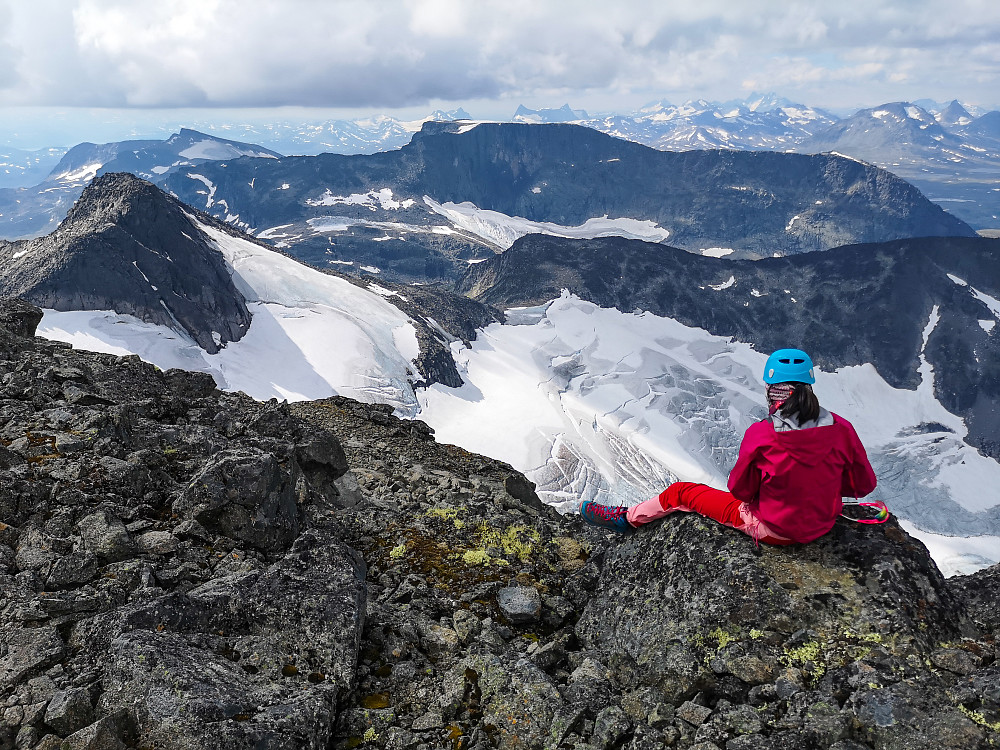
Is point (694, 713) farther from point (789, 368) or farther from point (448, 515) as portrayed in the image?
point (448, 515)

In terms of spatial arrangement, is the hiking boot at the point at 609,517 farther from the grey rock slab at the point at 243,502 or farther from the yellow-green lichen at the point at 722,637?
the grey rock slab at the point at 243,502

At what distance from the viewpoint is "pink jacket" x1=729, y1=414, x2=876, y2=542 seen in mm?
6363

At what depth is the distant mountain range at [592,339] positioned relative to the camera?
87.1 metres

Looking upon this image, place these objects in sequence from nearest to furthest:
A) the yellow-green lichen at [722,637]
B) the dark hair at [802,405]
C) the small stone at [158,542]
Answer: the yellow-green lichen at [722,637], the dark hair at [802,405], the small stone at [158,542]

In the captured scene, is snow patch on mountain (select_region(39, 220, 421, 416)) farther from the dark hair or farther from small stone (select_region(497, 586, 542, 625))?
the dark hair

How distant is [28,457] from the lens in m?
8.16

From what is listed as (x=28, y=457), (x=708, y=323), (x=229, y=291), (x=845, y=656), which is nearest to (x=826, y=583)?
(x=845, y=656)

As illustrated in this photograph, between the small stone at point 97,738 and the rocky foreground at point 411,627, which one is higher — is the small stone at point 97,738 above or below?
above

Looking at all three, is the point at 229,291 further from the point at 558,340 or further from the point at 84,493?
the point at 84,493

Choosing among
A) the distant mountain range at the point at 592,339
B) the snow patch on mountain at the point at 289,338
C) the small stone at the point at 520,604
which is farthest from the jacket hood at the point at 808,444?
the distant mountain range at the point at 592,339

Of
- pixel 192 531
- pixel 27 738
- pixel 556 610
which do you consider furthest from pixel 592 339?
pixel 27 738

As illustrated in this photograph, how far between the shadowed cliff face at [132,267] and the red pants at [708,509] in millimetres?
86944

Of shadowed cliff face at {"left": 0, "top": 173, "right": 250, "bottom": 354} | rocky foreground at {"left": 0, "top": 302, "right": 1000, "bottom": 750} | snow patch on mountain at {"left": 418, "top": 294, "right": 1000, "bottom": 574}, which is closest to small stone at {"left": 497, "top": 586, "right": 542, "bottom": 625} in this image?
rocky foreground at {"left": 0, "top": 302, "right": 1000, "bottom": 750}

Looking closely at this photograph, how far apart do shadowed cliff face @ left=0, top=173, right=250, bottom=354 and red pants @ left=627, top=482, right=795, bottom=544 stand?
3423 inches
